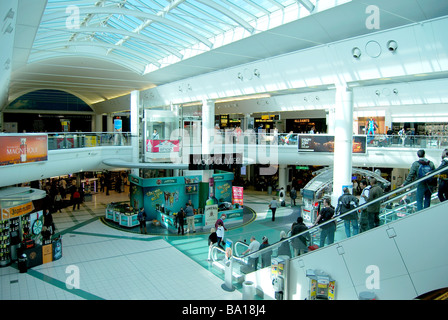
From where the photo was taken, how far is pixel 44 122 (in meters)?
38.1

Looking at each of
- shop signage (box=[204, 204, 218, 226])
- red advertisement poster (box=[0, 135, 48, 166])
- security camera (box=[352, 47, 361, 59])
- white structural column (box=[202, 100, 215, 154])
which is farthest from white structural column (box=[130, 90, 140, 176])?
security camera (box=[352, 47, 361, 59])

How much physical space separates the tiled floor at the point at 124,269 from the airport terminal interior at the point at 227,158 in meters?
0.07

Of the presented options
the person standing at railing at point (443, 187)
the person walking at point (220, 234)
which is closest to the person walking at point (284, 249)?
the person standing at railing at point (443, 187)

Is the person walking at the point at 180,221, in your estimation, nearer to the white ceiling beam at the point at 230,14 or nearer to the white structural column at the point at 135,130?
the white ceiling beam at the point at 230,14

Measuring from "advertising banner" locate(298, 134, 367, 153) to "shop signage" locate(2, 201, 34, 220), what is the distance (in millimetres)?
15029

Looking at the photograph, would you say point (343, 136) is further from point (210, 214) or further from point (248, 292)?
point (248, 292)

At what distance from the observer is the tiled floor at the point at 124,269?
9.35 m

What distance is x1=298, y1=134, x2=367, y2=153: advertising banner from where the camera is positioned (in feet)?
66.1

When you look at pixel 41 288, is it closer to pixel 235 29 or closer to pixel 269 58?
pixel 235 29

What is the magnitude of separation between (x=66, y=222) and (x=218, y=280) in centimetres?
1018

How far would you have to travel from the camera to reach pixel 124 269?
11141 millimetres

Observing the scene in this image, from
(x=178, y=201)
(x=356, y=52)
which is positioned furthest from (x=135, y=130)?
(x=356, y=52)

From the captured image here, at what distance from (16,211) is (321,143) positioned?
15.9 meters
